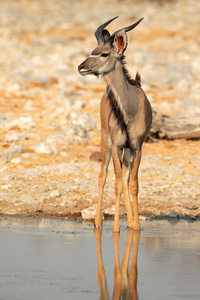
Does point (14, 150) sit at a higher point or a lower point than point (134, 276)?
lower

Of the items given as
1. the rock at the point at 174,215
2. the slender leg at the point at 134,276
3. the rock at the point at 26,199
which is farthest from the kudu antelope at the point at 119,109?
the rock at the point at 26,199

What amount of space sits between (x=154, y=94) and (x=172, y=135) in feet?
23.1

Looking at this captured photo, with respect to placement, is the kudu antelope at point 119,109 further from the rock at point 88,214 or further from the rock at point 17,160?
the rock at point 17,160

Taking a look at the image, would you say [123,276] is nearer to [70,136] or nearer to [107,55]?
[107,55]

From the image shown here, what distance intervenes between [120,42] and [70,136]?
6.46 m

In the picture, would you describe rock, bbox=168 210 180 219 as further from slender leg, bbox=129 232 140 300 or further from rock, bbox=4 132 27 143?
rock, bbox=4 132 27 143

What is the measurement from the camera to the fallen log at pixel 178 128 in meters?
15.4

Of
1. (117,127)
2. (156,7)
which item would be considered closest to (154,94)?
(117,127)

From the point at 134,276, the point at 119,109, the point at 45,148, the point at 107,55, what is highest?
the point at 107,55

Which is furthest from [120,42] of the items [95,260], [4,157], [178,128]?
[178,128]

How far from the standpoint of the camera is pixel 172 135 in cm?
1552

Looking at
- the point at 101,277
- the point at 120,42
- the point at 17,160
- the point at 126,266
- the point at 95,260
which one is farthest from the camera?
the point at 17,160

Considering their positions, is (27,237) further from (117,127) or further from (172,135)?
(172,135)

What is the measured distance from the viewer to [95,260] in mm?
6832
